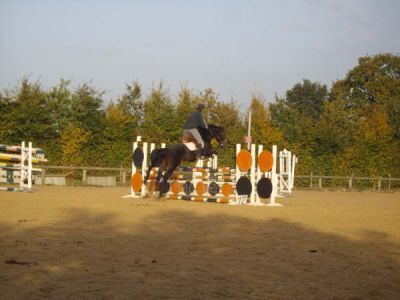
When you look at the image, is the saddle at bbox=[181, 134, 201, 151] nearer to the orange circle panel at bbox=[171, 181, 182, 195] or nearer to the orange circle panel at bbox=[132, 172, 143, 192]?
the orange circle panel at bbox=[171, 181, 182, 195]

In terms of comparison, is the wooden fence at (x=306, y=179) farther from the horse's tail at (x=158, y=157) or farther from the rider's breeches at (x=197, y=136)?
the rider's breeches at (x=197, y=136)

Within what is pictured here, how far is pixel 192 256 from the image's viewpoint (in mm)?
6387

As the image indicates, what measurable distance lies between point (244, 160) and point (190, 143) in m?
1.49

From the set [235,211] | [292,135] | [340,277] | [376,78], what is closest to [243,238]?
[340,277]

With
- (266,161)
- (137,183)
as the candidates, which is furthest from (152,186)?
(266,161)

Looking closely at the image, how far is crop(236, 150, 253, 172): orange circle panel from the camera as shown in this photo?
1461 centimetres

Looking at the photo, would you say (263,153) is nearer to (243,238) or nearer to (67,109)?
(243,238)

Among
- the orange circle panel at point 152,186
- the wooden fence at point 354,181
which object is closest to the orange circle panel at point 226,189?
the orange circle panel at point 152,186

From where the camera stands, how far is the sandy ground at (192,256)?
4.71m

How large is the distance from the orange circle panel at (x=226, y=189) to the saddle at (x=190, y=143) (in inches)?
A: 51.3

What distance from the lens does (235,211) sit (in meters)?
12.7

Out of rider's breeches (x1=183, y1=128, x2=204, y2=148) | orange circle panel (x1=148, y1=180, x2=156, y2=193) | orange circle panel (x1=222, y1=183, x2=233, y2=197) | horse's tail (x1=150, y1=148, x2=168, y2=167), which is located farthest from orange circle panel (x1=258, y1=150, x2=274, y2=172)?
orange circle panel (x1=148, y1=180, x2=156, y2=193)

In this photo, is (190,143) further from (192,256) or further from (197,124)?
(192,256)

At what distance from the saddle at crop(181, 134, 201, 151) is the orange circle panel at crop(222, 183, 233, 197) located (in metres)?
1.30
